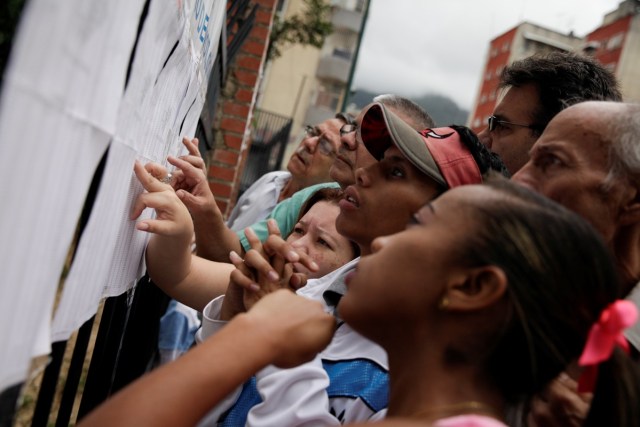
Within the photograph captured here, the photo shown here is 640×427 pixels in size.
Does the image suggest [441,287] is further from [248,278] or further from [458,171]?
[458,171]

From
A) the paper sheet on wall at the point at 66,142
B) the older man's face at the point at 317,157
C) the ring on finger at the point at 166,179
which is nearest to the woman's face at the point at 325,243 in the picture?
the ring on finger at the point at 166,179

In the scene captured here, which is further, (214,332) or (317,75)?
(317,75)

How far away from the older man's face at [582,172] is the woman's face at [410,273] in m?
0.41

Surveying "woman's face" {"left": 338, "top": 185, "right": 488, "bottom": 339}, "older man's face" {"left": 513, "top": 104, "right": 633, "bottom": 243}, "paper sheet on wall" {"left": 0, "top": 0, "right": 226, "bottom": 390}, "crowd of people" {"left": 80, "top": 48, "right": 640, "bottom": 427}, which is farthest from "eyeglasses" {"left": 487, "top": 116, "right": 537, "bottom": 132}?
"paper sheet on wall" {"left": 0, "top": 0, "right": 226, "bottom": 390}

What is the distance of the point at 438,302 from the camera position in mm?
1154

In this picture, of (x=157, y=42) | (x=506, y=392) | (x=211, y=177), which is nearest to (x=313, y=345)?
(x=506, y=392)

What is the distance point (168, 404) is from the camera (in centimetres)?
102

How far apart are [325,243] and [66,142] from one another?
157cm

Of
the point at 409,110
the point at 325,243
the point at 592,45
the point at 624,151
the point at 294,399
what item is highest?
the point at 592,45

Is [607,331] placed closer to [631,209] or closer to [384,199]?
[631,209]

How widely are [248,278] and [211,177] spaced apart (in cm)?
354

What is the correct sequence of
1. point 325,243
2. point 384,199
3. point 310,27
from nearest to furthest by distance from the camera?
point 384,199 < point 325,243 < point 310,27

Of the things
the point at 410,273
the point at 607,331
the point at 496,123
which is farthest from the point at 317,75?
the point at 607,331

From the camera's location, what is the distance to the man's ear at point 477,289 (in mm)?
1104
